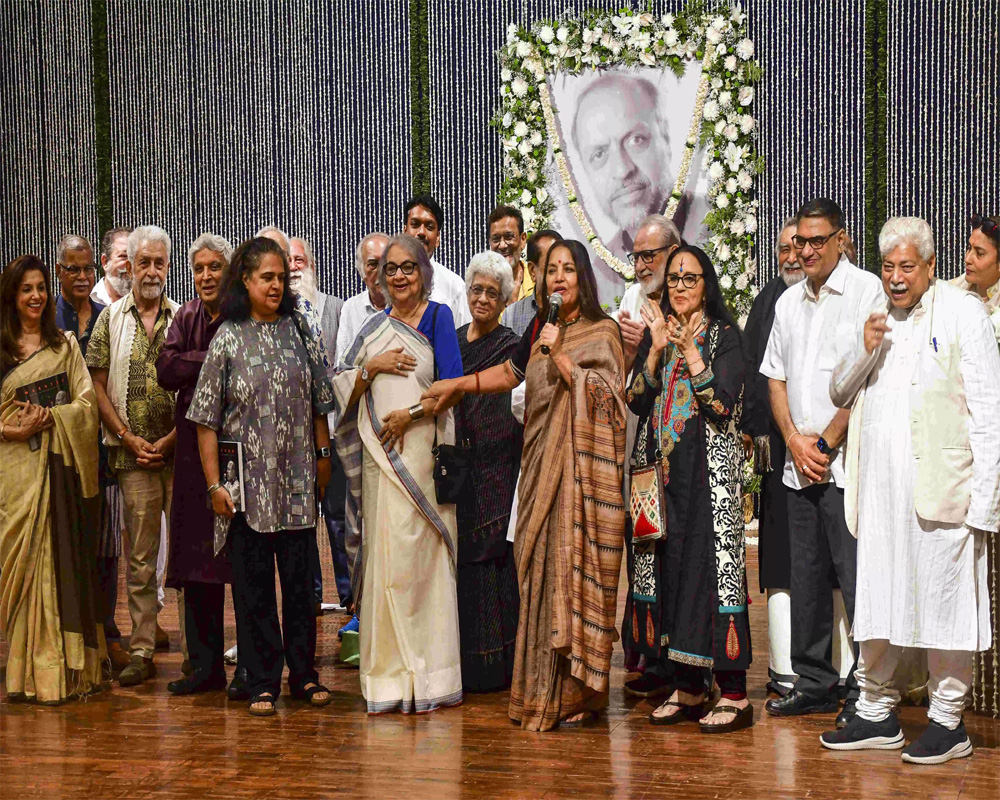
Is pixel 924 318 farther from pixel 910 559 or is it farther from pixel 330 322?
pixel 330 322

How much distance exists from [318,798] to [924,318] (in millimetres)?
2440

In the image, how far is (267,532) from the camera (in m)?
4.47

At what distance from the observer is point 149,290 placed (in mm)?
5129

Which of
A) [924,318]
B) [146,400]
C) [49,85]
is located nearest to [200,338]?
[146,400]

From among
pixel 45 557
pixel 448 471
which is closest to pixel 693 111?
pixel 448 471

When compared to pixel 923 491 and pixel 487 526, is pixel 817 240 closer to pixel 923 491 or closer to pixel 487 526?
pixel 923 491

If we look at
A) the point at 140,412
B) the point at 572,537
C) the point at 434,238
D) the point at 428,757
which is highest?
the point at 434,238

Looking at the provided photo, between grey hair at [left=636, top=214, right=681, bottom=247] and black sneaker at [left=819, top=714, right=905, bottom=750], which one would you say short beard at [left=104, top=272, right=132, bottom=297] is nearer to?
grey hair at [left=636, top=214, right=681, bottom=247]

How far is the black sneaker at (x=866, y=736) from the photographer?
4.01 m

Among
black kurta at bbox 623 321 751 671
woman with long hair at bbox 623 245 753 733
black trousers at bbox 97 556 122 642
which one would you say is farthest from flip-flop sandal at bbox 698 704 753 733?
black trousers at bbox 97 556 122 642

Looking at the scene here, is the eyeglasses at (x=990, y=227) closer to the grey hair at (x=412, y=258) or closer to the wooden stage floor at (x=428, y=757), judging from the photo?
the wooden stage floor at (x=428, y=757)

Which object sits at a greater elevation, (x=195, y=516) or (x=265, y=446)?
(x=265, y=446)

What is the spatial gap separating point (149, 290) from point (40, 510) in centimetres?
101

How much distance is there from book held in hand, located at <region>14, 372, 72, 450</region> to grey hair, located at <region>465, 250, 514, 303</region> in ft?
5.52
